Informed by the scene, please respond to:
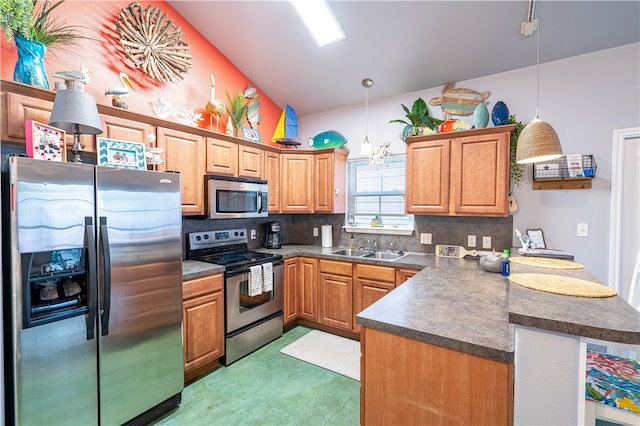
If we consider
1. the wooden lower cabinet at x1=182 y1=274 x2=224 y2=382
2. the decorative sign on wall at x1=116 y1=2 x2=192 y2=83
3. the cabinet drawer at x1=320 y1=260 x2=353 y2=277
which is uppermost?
the decorative sign on wall at x1=116 y1=2 x2=192 y2=83

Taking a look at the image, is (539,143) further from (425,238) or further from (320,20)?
(320,20)

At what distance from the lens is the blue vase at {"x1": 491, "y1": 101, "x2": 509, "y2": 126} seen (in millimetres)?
2633

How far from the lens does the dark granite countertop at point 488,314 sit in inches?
35.0

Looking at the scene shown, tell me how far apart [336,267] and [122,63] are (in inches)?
108

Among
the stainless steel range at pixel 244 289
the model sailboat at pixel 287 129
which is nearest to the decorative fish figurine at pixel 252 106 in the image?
the model sailboat at pixel 287 129

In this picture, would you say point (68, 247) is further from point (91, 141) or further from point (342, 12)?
point (342, 12)

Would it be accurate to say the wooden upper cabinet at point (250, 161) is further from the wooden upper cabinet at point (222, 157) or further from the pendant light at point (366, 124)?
the pendant light at point (366, 124)

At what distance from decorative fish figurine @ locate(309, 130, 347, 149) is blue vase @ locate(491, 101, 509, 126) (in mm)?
1676

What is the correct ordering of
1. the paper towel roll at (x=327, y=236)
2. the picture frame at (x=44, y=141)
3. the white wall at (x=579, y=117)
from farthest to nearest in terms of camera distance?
the paper towel roll at (x=327, y=236)
the white wall at (x=579, y=117)
the picture frame at (x=44, y=141)

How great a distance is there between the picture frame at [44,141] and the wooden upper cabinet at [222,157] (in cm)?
114

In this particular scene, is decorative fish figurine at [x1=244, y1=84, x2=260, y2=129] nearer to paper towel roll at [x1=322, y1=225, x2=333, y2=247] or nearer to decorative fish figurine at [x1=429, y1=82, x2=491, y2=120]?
paper towel roll at [x1=322, y1=225, x2=333, y2=247]

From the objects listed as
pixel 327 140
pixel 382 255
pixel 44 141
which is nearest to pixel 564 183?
pixel 382 255

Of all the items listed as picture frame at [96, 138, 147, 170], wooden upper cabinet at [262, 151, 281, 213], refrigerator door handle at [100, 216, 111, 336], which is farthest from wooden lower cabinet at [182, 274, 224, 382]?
wooden upper cabinet at [262, 151, 281, 213]

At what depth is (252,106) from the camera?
11.5ft
